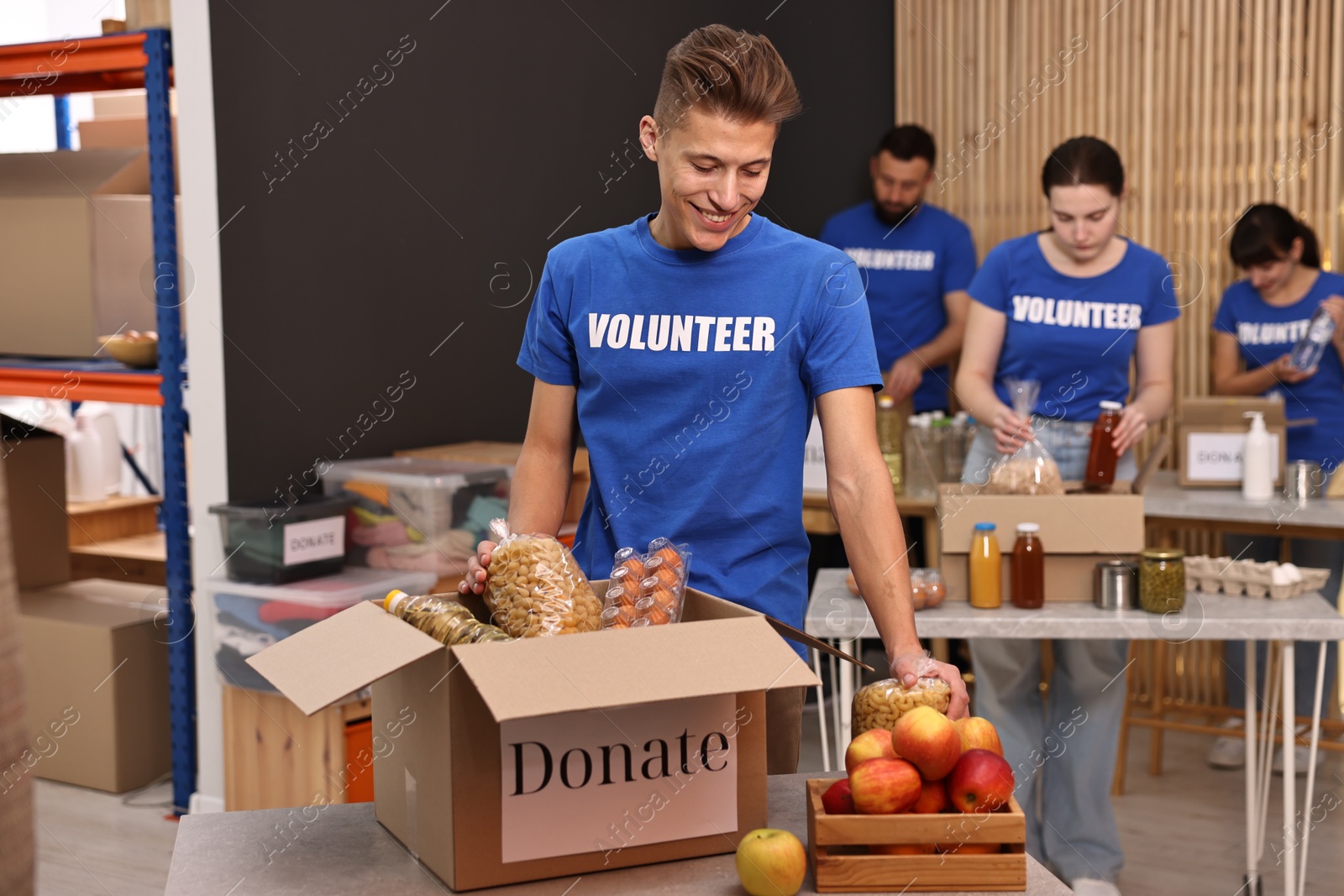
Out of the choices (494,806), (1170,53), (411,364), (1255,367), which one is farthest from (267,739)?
(1170,53)

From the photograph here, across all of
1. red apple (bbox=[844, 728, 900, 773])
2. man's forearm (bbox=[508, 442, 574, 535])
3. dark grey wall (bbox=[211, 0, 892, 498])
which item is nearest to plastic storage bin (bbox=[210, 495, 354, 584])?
dark grey wall (bbox=[211, 0, 892, 498])

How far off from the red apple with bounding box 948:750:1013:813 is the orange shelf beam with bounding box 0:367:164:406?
274 centimetres

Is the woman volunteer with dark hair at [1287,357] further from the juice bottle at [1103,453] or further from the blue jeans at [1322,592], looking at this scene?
the juice bottle at [1103,453]

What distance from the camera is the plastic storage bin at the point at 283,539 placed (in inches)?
118

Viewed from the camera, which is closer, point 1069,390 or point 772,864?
point 772,864

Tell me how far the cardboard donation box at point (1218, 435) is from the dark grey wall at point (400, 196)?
199 cm

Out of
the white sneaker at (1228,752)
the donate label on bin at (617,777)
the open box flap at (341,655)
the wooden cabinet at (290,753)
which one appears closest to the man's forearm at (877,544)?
the donate label on bin at (617,777)

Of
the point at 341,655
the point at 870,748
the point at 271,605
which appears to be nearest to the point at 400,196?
the point at 271,605

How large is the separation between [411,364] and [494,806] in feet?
8.41

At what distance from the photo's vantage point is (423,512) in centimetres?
312

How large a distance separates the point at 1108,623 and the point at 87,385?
2.74 m

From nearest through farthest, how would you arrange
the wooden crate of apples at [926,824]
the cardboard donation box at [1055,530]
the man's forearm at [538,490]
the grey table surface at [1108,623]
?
the wooden crate of apples at [926,824] < the man's forearm at [538,490] < the grey table surface at [1108,623] < the cardboard donation box at [1055,530]

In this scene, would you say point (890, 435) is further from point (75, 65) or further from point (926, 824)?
point (926, 824)

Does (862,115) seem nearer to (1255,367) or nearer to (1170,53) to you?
(1170,53)
